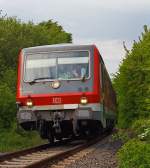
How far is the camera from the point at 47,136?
20.2m

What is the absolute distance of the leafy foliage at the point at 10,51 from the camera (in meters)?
24.8

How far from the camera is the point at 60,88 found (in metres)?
18.5

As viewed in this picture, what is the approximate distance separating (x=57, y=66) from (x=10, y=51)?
68.8ft

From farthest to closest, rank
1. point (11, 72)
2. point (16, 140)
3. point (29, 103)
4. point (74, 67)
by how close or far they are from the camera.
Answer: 1. point (11, 72)
2. point (16, 140)
3. point (74, 67)
4. point (29, 103)

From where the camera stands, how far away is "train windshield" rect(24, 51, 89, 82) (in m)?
18.7

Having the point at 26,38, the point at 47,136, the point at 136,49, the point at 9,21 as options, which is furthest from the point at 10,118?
the point at 9,21

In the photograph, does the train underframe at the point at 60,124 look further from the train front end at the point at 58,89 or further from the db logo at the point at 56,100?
the db logo at the point at 56,100

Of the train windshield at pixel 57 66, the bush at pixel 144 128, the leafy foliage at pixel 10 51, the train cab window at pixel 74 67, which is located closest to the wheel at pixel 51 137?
the train windshield at pixel 57 66

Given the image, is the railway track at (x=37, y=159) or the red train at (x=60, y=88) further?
the red train at (x=60, y=88)

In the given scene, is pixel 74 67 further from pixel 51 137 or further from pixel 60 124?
pixel 51 137

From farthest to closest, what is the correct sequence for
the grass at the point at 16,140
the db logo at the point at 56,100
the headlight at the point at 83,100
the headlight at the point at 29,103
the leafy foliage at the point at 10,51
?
the leafy foliage at the point at 10,51
the grass at the point at 16,140
the headlight at the point at 29,103
the db logo at the point at 56,100
the headlight at the point at 83,100

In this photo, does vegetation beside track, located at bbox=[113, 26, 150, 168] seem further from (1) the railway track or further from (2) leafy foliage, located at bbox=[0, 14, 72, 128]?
(2) leafy foliage, located at bbox=[0, 14, 72, 128]

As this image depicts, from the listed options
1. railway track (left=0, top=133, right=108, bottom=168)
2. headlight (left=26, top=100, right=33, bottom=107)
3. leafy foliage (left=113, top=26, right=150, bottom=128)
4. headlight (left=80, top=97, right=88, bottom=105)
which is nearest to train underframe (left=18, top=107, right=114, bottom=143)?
headlight (left=26, top=100, right=33, bottom=107)

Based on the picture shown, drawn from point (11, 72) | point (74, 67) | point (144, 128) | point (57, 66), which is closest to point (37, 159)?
point (144, 128)
